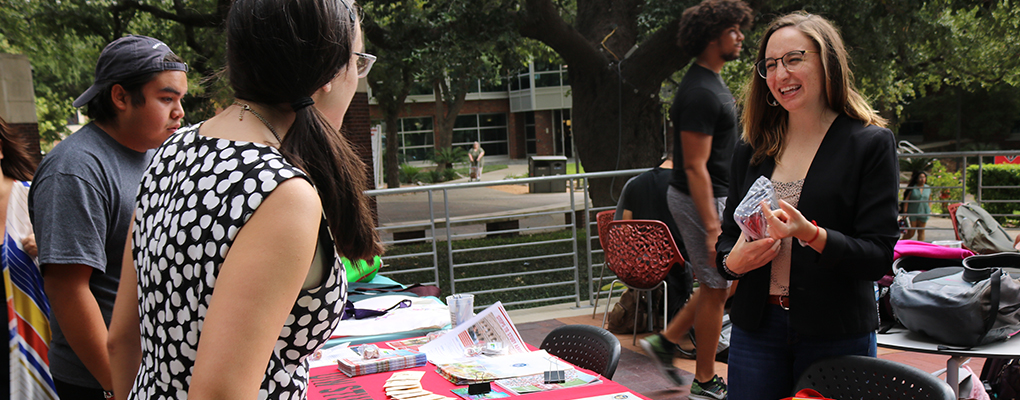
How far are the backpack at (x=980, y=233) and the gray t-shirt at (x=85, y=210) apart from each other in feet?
15.7

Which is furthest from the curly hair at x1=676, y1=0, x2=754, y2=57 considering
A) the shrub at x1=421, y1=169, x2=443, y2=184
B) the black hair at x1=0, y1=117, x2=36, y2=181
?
the shrub at x1=421, y1=169, x2=443, y2=184

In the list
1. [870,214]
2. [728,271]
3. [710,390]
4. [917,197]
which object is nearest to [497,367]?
[728,271]

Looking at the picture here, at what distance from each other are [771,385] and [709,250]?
1.66 m

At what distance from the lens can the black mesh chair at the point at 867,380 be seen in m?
2.01

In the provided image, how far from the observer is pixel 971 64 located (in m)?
16.6

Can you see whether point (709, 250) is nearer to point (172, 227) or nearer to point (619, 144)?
point (172, 227)

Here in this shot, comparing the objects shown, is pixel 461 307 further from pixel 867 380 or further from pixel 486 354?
pixel 867 380

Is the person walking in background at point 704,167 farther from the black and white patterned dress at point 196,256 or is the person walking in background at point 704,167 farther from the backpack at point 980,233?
the black and white patterned dress at point 196,256

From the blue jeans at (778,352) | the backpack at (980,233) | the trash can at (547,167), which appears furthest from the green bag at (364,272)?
the trash can at (547,167)

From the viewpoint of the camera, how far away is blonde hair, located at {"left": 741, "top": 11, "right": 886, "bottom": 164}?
91.9 inches

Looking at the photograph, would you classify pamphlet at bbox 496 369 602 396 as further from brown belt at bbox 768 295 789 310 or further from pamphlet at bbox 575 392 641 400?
brown belt at bbox 768 295 789 310

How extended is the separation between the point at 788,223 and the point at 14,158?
8.92 ft

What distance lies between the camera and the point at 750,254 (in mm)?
2279

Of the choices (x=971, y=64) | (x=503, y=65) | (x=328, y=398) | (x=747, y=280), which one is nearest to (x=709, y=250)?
(x=747, y=280)
